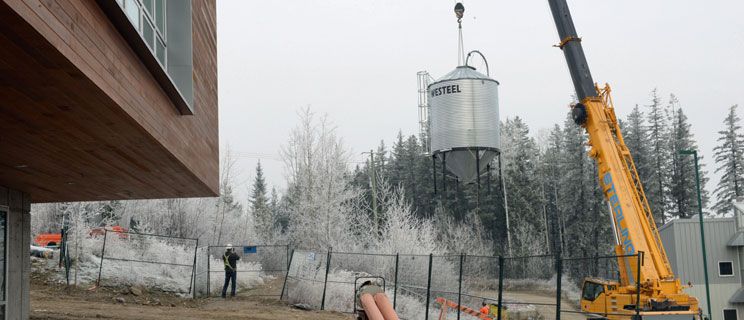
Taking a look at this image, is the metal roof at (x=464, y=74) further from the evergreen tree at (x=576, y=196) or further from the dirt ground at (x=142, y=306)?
the evergreen tree at (x=576, y=196)

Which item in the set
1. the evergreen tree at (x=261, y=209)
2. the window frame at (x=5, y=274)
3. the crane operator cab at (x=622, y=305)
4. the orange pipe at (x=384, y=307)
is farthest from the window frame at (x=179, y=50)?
the evergreen tree at (x=261, y=209)

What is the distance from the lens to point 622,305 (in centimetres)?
1641

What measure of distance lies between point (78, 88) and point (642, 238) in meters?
14.1

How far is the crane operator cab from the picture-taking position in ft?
49.8

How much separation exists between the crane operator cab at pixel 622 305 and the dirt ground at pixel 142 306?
22.3ft

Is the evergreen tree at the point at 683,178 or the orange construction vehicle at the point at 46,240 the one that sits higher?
the evergreen tree at the point at 683,178

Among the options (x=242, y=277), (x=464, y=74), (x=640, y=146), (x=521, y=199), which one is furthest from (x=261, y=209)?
(x=464, y=74)

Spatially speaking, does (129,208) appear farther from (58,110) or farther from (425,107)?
(58,110)

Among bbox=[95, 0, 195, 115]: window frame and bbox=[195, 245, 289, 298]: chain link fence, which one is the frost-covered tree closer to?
bbox=[195, 245, 289, 298]: chain link fence

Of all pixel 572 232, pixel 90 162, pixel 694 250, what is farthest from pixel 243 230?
pixel 90 162

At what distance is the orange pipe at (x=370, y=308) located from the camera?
34.3 feet

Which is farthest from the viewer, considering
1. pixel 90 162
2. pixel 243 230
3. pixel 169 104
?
pixel 243 230

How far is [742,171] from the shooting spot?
5966 cm

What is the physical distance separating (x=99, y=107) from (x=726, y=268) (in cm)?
3329
